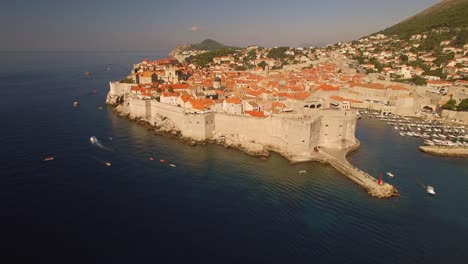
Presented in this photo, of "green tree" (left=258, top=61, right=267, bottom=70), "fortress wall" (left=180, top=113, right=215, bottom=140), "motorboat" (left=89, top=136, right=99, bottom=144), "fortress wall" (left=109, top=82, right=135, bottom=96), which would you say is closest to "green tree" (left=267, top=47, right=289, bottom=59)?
"green tree" (left=258, top=61, right=267, bottom=70)

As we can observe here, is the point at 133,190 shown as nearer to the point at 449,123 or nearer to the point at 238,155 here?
the point at 238,155

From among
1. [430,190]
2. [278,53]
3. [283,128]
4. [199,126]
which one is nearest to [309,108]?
[283,128]

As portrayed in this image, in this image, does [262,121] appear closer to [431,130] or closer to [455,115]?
[431,130]

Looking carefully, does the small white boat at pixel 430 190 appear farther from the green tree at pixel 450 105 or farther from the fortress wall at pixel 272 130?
the green tree at pixel 450 105

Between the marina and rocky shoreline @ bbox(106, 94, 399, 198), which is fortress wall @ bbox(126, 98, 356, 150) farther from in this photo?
the marina

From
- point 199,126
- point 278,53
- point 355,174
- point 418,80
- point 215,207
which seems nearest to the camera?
point 215,207

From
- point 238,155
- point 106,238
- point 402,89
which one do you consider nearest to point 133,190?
point 106,238
